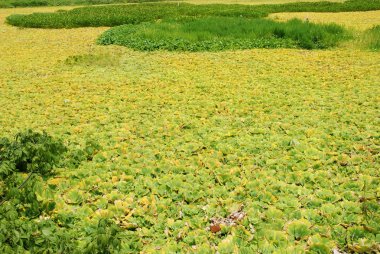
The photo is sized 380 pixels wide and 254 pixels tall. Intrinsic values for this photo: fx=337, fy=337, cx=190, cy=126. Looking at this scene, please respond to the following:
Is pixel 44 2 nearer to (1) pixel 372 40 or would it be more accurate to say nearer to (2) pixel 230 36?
(2) pixel 230 36

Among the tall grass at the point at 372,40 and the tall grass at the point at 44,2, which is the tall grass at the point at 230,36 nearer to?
the tall grass at the point at 372,40

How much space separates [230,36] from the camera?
1157 centimetres

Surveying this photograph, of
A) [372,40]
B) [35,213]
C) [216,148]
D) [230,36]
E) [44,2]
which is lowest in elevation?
[35,213]

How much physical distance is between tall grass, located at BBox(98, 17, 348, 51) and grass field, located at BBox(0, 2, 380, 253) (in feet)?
6.39

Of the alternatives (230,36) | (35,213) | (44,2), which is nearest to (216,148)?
(35,213)

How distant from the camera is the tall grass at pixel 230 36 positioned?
34.4ft

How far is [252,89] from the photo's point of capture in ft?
21.8

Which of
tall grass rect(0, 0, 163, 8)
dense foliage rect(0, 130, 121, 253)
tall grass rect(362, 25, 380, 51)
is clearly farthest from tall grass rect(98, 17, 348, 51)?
tall grass rect(0, 0, 163, 8)

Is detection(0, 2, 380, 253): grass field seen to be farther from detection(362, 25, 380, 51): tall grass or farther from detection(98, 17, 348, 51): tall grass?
detection(98, 17, 348, 51): tall grass

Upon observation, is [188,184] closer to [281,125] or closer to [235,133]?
[235,133]

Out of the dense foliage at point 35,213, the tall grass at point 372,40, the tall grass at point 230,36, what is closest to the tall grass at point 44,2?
the tall grass at point 230,36

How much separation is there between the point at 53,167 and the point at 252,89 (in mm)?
4049

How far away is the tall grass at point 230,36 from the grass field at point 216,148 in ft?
6.39

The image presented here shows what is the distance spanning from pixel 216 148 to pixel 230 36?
8.07m
